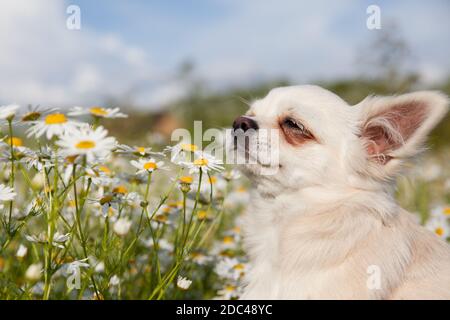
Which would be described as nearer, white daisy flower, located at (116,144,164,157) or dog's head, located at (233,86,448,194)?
white daisy flower, located at (116,144,164,157)

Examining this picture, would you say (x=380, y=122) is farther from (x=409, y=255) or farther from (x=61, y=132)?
(x=61, y=132)

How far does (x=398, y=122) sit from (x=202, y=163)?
1070 mm

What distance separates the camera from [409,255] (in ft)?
7.30

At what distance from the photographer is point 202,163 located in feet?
6.95

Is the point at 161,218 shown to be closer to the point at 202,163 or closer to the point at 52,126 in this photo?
the point at 202,163

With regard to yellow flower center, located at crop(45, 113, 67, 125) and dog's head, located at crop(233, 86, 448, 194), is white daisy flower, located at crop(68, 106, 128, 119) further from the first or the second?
dog's head, located at crop(233, 86, 448, 194)

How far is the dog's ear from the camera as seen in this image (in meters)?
2.35

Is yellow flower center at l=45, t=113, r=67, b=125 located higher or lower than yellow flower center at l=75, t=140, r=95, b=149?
higher

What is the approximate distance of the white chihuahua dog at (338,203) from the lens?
219 cm

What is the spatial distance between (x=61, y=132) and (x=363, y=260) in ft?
4.53


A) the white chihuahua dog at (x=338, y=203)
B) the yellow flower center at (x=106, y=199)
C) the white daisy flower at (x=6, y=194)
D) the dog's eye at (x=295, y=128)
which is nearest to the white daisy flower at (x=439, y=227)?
the white chihuahua dog at (x=338, y=203)

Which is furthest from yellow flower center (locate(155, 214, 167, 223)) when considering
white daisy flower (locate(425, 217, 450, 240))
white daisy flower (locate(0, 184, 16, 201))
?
white daisy flower (locate(425, 217, 450, 240))

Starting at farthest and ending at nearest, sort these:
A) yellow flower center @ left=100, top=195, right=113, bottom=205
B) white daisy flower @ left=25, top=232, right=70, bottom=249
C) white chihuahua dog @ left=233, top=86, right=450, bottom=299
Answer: white chihuahua dog @ left=233, top=86, right=450, bottom=299, yellow flower center @ left=100, top=195, right=113, bottom=205, white daisy flower @ left=25, top=232, right=70, bottom=249
